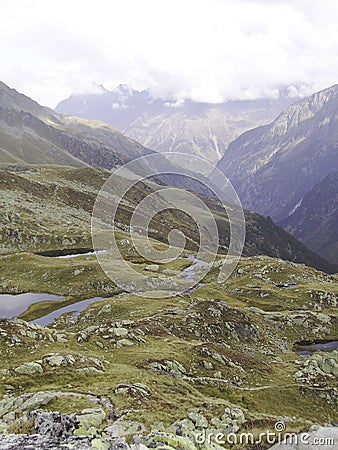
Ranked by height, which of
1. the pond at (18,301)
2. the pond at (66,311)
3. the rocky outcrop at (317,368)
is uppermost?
the rocky outcrop at (317,368)

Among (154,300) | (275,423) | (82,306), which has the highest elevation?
(275,423)

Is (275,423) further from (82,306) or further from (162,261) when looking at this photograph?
(162,261)

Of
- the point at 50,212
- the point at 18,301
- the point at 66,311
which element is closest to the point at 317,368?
the point at 66,311

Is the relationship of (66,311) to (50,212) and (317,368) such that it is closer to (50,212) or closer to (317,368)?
(317,368)

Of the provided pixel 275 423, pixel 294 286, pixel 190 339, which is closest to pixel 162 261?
pixel 294 286

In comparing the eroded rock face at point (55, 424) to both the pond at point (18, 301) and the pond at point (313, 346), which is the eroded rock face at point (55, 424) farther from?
the pond at point (18, 301)

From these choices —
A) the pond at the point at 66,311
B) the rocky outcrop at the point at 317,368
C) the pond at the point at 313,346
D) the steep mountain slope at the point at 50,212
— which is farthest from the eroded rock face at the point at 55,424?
the steep mountain slope at the point at 50,212
